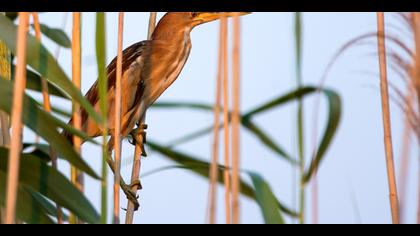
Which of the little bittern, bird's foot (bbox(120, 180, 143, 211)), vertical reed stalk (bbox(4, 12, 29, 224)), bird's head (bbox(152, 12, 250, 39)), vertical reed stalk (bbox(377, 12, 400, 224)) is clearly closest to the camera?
vertical reed stalk (bbox(4, 12, 29, 224))

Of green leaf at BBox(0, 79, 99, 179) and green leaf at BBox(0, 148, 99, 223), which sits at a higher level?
green leaf at BBox(0, 79, 99, 179)

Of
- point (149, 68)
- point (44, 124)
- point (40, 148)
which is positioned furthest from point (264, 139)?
point (149, 68)

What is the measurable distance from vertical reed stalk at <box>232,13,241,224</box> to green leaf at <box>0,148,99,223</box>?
23 centimetres

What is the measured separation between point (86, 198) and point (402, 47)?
0.54m

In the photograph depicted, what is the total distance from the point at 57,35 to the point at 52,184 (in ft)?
2.73

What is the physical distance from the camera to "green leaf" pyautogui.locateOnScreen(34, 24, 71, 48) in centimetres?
188

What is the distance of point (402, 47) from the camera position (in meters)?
1.06

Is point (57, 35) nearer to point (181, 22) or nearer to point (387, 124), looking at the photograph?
point (181, 22)

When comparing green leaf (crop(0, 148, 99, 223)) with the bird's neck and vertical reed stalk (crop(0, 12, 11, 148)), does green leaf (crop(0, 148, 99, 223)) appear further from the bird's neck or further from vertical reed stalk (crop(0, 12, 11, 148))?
the bird's neck

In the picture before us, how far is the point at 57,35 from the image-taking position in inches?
75.2

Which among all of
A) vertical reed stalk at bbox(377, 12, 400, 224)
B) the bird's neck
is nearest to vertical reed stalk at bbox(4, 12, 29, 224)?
vertical reed stalk at bbox(377, 12, 400, 224)

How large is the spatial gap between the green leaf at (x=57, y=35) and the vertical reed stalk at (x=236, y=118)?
809 millimetres

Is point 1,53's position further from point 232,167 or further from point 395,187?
point 395,187
